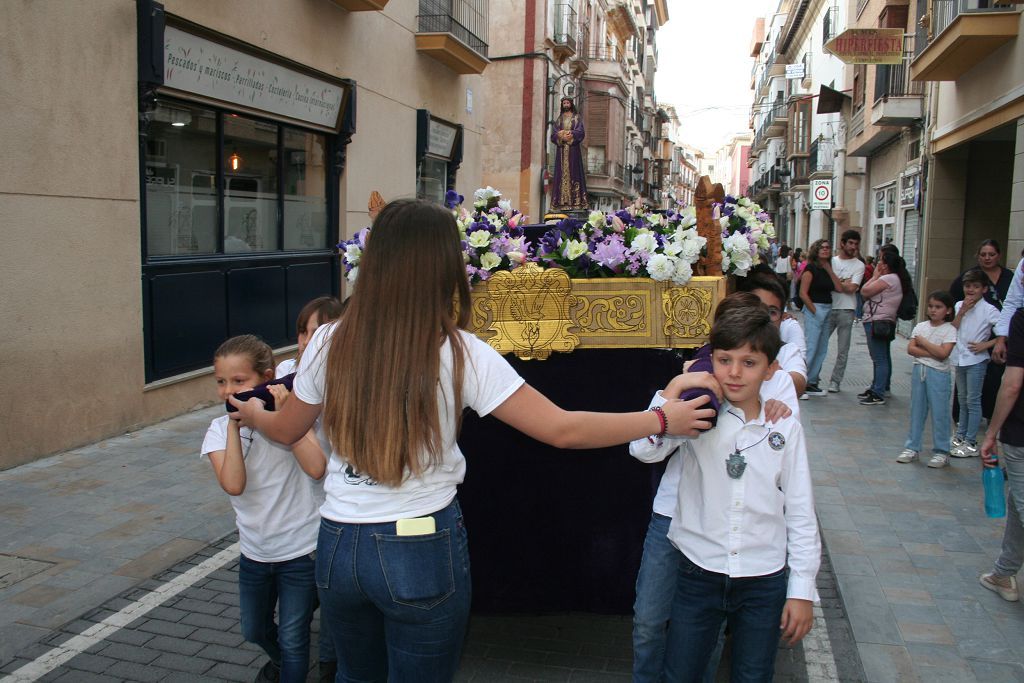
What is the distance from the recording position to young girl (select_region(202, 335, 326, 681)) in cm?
311

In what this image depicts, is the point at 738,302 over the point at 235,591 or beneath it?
over

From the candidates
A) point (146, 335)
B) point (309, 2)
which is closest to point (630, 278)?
point (146, 335)

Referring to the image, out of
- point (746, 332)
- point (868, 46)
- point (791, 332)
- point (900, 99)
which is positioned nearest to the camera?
point (746, 332)

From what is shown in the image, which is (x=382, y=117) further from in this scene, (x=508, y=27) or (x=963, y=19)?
(x=508, y=27)

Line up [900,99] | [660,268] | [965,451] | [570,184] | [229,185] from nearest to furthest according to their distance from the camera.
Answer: [660,268] → [965,451] → [570,184] → [229,185] → [900,99]

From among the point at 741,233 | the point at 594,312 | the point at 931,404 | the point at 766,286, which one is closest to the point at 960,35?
the point at 931,404

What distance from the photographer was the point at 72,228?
711 centimetres

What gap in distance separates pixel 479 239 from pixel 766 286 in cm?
143

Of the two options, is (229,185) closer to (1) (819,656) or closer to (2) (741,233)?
(2) (741,233)

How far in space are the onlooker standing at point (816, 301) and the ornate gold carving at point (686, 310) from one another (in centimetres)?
709

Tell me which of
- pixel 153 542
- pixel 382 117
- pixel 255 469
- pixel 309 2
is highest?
pixel 309 2

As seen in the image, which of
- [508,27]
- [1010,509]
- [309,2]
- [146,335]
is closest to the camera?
[1010,509]

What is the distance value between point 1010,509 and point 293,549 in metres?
3.70

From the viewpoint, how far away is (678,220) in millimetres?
4117
